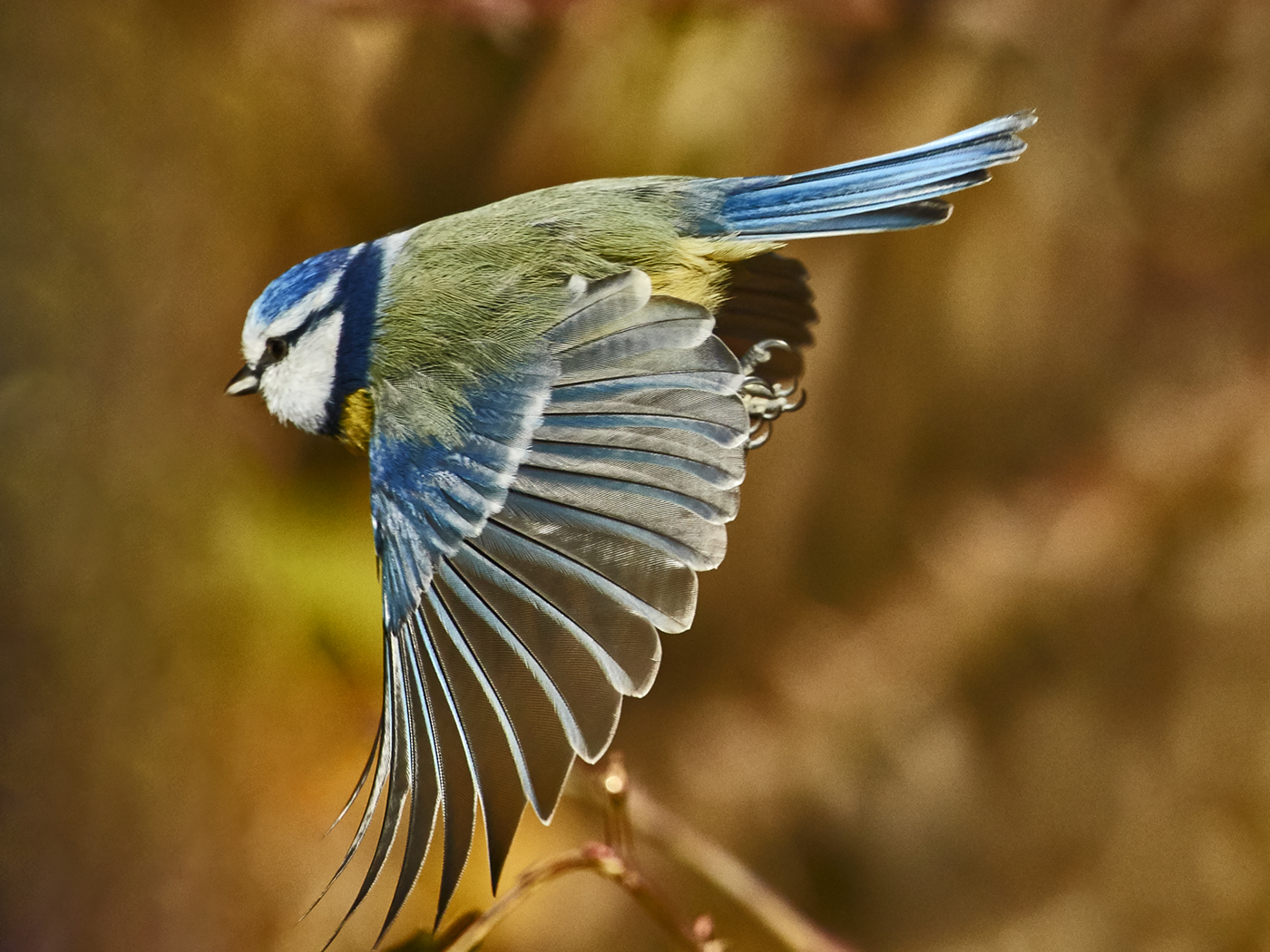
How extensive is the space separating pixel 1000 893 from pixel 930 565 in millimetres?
213

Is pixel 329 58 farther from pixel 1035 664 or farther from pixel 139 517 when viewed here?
pixel 1035 664

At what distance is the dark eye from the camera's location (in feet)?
1.62

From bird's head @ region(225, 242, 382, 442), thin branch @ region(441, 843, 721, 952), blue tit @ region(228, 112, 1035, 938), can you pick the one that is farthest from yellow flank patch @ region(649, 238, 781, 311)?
thin branch @ region(441, 843, 721, 952)

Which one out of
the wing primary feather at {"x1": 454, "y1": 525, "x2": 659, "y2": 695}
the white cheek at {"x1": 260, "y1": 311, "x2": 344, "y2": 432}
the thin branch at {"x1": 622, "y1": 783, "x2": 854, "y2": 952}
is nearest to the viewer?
the wing primary feather at {"x1": 454, "y1": 525, "x2": 659, "y2": 695}

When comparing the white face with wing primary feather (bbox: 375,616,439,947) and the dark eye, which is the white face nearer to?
the dark eye

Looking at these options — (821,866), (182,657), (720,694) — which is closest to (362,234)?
(182,657)

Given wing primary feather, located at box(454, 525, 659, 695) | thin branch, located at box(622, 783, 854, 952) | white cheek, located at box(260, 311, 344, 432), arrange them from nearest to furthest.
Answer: wing primary feather, located at box(454, 525, 659, 695)
white cheek, located at box(260, 311, 344, 432)
thin branch, located at box(622, 783, 854, 952)

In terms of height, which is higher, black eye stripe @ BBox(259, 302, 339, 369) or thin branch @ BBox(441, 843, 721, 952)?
black eye stripe @ BBox(259, 302, 339, 369)

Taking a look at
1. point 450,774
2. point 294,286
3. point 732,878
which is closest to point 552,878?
point 450,774

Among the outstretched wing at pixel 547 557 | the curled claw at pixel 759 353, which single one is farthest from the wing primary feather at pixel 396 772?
the curled claw at pixel 759 353

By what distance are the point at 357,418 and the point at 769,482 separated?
Result: 28 cm

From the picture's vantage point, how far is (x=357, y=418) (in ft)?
1.63

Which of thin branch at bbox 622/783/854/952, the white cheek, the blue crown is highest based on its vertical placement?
the blue crown

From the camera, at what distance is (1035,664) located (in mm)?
663
